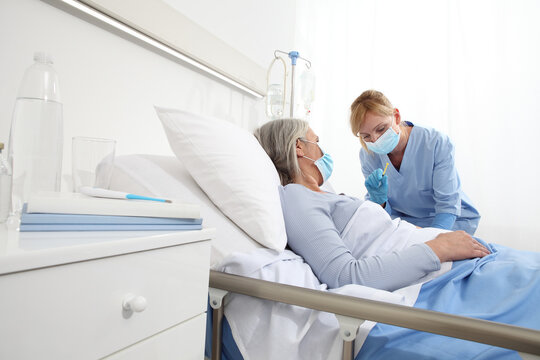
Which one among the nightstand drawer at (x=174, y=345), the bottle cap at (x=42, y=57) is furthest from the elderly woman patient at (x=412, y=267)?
the bottle cap at (x=42, y=57)

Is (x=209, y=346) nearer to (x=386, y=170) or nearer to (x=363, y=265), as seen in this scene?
(x=363, y=265)

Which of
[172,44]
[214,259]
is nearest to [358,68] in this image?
[172,44]

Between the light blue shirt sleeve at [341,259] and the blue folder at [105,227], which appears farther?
the light blue shirt sleeve at [341,259]

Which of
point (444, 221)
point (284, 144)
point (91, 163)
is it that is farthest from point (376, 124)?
point (91, 163)

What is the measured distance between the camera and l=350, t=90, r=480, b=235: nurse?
6.13 ft

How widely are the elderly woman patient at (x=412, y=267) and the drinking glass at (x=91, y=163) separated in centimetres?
52

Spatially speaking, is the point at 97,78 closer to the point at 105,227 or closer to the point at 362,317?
the point at 105,227

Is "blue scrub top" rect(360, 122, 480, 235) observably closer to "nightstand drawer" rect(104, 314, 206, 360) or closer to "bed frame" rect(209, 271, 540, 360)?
"bed frame" rect(209, 271, 540, 360)

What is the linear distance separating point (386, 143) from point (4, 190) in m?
1.73

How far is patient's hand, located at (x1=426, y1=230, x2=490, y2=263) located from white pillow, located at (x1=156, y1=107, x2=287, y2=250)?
424 millimetres

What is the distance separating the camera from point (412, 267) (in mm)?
870

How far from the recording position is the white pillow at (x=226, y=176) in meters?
0.91

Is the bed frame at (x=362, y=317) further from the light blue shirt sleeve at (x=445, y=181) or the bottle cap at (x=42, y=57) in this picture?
the light blue shirt sleeve at (x=445, y=181)

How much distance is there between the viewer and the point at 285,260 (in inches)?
35.2
